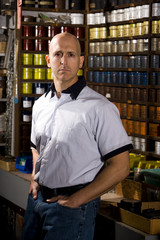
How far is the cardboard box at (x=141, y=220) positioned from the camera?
2.48 m

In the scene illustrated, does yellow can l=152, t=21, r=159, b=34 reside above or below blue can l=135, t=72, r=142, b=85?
above

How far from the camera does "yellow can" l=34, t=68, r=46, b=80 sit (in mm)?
7094

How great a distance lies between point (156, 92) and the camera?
20.7ft

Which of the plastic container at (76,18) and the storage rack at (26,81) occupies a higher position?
the plastic container at (76,18)

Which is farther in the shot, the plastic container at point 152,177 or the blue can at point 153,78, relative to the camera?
the blue can at point 153,78

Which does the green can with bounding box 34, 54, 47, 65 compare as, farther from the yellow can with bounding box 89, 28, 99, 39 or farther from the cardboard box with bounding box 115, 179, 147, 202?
the cardboard box with bounding box 115, 179, 147, 202

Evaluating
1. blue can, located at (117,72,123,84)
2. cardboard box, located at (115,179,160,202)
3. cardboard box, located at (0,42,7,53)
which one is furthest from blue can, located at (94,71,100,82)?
cardboard box, located at (115,179,160,202)

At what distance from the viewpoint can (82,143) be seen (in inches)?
83.4

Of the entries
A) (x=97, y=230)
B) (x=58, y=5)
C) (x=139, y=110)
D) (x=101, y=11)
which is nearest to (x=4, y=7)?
(x=58, y=5)

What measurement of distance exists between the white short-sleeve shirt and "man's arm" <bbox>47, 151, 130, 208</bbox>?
0.04 metres

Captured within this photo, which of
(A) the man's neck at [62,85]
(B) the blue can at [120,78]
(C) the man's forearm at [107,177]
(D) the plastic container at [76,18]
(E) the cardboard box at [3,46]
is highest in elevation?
(D) the plastic container at [76,18]

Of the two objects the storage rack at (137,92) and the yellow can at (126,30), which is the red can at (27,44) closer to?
the storage rack at (137,92)

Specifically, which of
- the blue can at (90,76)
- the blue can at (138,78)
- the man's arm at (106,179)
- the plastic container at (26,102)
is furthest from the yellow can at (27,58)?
the man's arm at (106,179)

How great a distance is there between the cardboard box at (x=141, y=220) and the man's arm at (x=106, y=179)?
51cm
